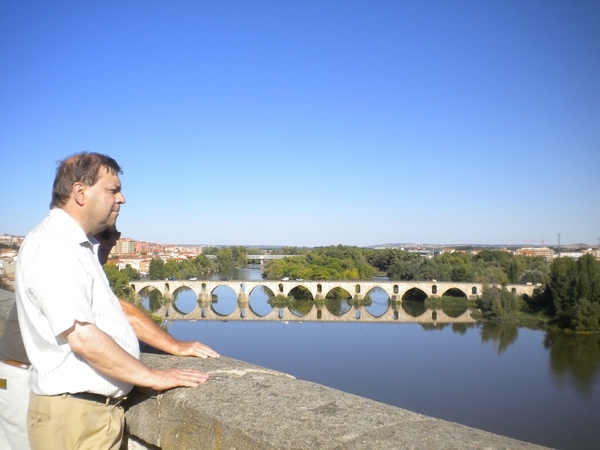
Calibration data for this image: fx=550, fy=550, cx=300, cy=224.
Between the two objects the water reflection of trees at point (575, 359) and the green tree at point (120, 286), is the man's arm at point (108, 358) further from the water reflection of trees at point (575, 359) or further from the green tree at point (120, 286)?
the water reflection of trees at point (575, 359)

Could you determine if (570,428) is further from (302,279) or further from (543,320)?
(302,279)

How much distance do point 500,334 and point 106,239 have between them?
20592mm

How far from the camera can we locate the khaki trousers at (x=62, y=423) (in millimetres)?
975

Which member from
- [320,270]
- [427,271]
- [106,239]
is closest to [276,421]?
[106,239]

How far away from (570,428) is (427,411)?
2600 mm

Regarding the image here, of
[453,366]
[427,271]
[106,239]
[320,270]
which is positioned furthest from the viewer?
[320,270]

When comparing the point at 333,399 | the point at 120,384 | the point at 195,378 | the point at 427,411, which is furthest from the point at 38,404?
the point at 427,411

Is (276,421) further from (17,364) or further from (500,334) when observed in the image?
(500,334)

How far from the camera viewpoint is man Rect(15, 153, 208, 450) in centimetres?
94

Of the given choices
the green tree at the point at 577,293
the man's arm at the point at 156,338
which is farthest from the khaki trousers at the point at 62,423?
the green tree at the point at 577,293

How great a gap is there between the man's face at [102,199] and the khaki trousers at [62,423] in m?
0.33

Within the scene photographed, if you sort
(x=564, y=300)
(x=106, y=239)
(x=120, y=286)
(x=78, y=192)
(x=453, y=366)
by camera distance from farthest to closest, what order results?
(x=564, y=300) → (x=453, y=366) → (x=120, y=286) → (x=106, y=239) → (x=78, y=192)

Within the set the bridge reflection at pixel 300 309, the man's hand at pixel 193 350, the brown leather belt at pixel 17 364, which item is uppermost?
the brown leather belt at pixel 17 364

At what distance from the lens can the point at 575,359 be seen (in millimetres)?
15930
